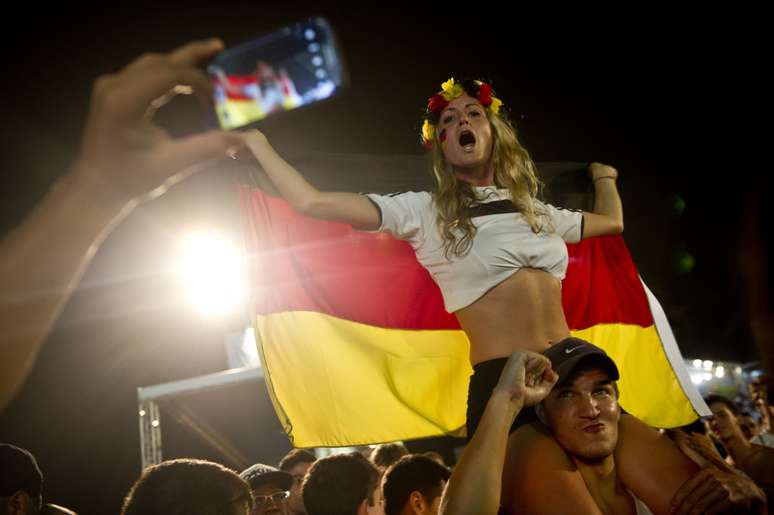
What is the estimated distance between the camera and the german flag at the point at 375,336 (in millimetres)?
2918

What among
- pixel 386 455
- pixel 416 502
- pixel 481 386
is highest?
pixel 481 386

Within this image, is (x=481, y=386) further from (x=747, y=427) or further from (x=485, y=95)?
(x=747, y=427)

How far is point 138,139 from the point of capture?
1.06 meters

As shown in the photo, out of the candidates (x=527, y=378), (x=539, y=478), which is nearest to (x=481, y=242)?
(x=527, y=378)

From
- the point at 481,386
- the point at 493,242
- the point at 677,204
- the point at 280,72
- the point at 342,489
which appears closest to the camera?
the point at 280,72

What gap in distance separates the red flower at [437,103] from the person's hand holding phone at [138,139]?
6.73 feet

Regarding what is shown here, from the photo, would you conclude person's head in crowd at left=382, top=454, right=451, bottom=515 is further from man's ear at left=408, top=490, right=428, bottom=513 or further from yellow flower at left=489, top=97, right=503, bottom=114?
yellow flower at left=489, top=97, right=503, bottom=114

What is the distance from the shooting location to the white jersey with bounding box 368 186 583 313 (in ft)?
8.32

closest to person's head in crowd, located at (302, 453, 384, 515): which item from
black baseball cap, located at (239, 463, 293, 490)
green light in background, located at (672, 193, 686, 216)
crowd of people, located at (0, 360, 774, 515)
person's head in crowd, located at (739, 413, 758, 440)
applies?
black baseball cap, located at (239, 463, 293, 490)

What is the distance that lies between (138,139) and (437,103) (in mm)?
2194

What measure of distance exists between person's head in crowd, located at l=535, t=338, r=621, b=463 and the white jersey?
46cm

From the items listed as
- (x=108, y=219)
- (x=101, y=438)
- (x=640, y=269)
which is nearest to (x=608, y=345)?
(x=108, y=219)

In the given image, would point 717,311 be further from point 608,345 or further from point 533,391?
point 533,391

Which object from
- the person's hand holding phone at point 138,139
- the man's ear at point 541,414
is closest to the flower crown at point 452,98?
the man's ear at point 541,414
